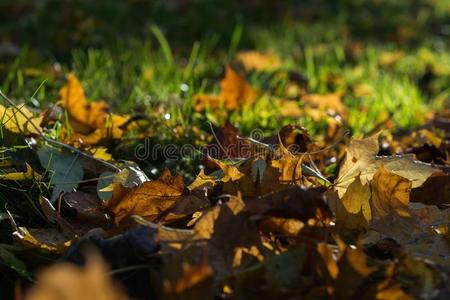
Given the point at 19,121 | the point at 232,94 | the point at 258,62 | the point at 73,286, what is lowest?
the point at 258,62

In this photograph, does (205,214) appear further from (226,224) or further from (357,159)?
(357,159)

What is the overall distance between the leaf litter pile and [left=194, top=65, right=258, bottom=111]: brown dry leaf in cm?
51

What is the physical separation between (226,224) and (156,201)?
306mm

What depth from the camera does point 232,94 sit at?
2566 mm

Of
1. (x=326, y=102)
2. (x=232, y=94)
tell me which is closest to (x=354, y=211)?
(x=232, y=94)

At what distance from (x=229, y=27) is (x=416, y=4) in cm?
245

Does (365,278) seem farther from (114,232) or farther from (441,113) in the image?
(441,113)

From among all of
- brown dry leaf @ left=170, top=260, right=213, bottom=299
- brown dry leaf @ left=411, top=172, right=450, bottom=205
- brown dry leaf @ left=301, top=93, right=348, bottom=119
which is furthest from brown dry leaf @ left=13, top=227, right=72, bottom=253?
brown dry leaf @ left=301, top=93, right=348, bottom=119

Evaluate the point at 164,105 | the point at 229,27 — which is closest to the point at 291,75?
the point at 164,105

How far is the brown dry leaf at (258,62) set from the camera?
3.57 m

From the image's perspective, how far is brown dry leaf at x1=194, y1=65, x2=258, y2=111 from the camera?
2.48 meters

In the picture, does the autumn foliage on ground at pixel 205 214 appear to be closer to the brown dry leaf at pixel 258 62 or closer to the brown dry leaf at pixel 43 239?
the brown dry leaf at pixel 43 239

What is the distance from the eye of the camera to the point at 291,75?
132 inches

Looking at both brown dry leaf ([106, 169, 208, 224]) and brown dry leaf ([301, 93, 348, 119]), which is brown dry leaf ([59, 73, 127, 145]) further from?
brown dry leaf ([301, 93, 348, 119])
